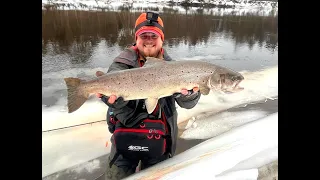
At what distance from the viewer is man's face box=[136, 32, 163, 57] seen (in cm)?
307

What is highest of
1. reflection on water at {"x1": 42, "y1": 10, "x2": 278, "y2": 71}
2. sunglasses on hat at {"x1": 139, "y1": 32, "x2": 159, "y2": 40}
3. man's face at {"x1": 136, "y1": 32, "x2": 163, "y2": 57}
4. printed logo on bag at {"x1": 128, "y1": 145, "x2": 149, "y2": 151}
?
reflection on water at {"x1": 42, "y1": 10, "x2": 278, "y2": 71}

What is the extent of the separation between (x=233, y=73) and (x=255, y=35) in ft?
46.0

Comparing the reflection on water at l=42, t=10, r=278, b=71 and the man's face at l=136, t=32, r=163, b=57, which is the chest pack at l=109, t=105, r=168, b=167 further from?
the reflection on water at l=42, t=10, r=278, b=71

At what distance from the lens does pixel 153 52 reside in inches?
122

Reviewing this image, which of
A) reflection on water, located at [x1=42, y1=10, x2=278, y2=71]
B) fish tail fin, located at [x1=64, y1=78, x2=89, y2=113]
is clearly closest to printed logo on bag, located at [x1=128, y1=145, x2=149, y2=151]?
fish tail fin, located at [x1=64, y1=78, x2=89, y2=113]

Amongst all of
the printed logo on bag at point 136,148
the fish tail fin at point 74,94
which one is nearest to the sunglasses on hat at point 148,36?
the fish tail fin at point 74,94

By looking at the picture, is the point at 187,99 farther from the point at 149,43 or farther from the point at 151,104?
the point at 149,43

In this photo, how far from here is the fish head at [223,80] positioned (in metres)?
2.93

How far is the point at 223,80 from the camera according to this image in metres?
2.95

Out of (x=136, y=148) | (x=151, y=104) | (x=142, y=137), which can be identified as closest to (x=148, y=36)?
(x=151, y=104)

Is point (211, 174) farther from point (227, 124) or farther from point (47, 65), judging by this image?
point (47, 65)

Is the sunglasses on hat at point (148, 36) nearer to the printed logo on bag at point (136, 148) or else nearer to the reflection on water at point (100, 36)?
the printed logo on bag at point (136, 148)

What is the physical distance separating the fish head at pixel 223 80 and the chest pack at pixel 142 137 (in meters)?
0.67
